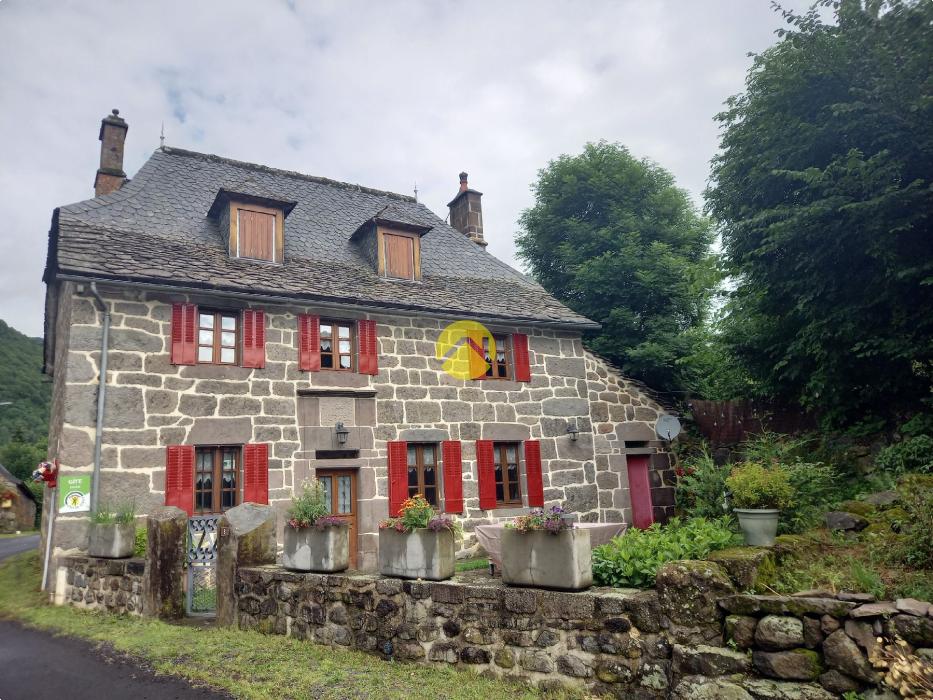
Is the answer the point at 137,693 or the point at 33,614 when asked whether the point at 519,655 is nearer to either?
the point at 137,693

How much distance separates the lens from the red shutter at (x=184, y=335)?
9953mm

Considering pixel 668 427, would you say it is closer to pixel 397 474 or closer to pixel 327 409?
pixel 397 474

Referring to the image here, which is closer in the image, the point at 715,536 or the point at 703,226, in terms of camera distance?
Answer: the point at 715,536

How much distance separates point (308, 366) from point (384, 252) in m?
3.28

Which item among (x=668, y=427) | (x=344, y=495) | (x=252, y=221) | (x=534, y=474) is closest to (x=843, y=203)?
(x=668, y=427)

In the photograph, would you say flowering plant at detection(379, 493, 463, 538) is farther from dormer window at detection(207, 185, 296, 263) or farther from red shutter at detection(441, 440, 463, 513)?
dormer window at detection(207, 185, 296, 263)

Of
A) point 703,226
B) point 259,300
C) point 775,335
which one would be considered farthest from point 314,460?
point 703,226

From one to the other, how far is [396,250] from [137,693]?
971 cm

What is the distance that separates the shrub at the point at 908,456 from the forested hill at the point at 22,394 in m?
41.9

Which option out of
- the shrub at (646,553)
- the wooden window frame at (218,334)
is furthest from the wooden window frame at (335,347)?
the shrub at (646,553)

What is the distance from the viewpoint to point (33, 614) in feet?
26.9

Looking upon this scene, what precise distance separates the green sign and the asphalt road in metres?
2.36

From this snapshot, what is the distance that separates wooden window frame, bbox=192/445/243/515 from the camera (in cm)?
988

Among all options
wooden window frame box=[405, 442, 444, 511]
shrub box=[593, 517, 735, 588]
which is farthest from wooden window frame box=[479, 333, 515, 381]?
shrub box=[593, 517, 735, 588]
